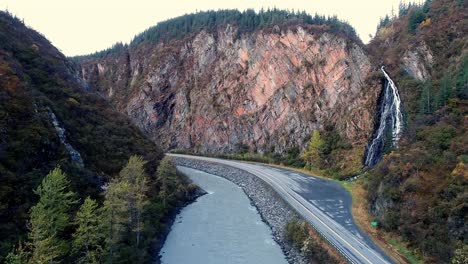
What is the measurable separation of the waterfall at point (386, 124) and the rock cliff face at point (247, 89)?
2009 mm

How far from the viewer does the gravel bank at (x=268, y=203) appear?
1416 inches

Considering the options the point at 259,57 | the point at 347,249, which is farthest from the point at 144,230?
the point at 259,57

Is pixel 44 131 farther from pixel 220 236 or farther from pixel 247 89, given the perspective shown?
pixel 247 89

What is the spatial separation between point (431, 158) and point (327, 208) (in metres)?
12.2

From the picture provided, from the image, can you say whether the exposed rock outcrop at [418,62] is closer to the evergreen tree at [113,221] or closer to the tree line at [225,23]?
the tree line at [225,23]

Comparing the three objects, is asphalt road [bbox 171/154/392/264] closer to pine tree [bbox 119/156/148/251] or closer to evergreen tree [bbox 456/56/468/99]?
pine tree [bbox 119/156/148/251]

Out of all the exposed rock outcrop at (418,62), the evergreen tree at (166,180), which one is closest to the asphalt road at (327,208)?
the evergreen tree at (166,180)

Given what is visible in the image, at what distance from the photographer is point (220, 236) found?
39250mm

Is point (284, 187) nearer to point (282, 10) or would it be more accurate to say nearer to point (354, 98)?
point (354, 98)

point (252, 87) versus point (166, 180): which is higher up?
point (252, 87)

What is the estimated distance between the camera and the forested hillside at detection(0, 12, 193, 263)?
24094 mm

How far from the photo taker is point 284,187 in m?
53.7

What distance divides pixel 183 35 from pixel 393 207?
107 metres

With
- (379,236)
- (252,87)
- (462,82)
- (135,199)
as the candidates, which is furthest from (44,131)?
(252,87)
